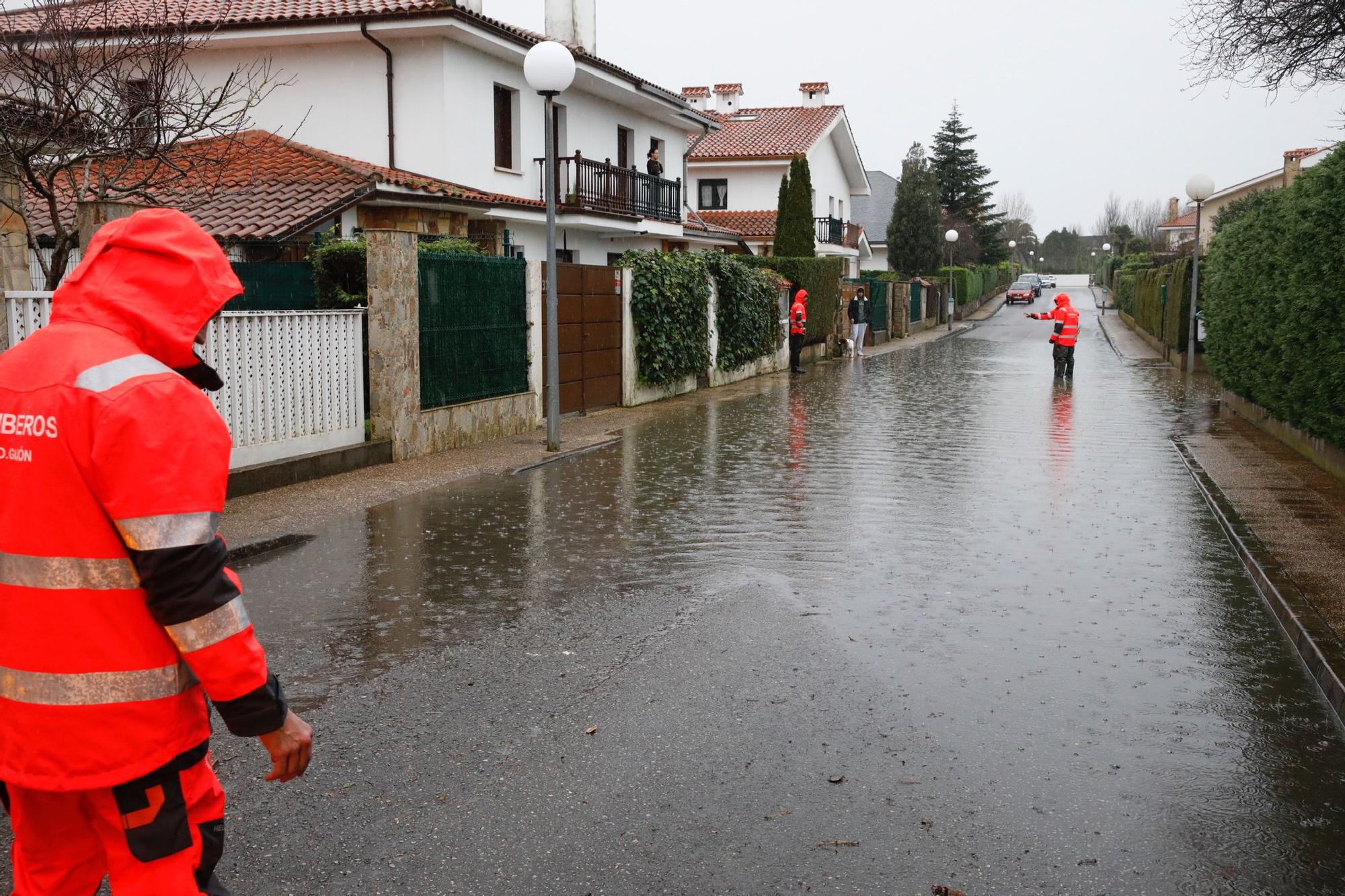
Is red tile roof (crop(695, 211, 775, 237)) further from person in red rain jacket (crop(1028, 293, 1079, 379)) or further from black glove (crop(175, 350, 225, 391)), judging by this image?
black glove (crop(175, 350, 225, 391))

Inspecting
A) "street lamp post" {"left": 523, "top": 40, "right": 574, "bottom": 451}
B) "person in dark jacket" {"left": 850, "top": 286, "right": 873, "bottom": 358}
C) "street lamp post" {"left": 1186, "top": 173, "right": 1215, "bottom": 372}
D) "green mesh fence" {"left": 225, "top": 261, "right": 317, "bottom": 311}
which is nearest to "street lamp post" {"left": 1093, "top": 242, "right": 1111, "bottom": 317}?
"person in dark jacket" {"left": 850, "top": 286, "right": 873, "bottom": 358}

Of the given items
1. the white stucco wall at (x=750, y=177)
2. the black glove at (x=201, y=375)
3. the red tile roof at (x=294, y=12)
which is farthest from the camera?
the white stucco wall at (x=750, y=177)

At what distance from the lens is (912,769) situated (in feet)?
15.5

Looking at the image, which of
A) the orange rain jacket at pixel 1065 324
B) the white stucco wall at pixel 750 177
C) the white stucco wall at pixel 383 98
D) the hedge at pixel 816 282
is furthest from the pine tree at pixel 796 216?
the white stucco wall at pixel 383 98

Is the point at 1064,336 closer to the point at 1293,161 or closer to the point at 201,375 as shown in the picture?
the point at 201,375

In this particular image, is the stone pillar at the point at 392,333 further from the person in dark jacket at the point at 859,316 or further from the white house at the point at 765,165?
the white house at the point at 765,165

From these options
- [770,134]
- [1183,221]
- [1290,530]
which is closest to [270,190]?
[1290,530]

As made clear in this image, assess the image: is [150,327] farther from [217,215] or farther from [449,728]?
[217,215]

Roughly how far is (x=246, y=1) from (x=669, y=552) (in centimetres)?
1973

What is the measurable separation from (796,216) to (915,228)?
2869 cm

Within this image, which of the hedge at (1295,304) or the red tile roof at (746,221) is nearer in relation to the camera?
the hedge at (1295,304)

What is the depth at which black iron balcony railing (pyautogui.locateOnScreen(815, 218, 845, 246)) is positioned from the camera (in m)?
53.5

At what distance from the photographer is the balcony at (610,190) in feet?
88.1

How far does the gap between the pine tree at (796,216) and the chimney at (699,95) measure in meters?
19.3
